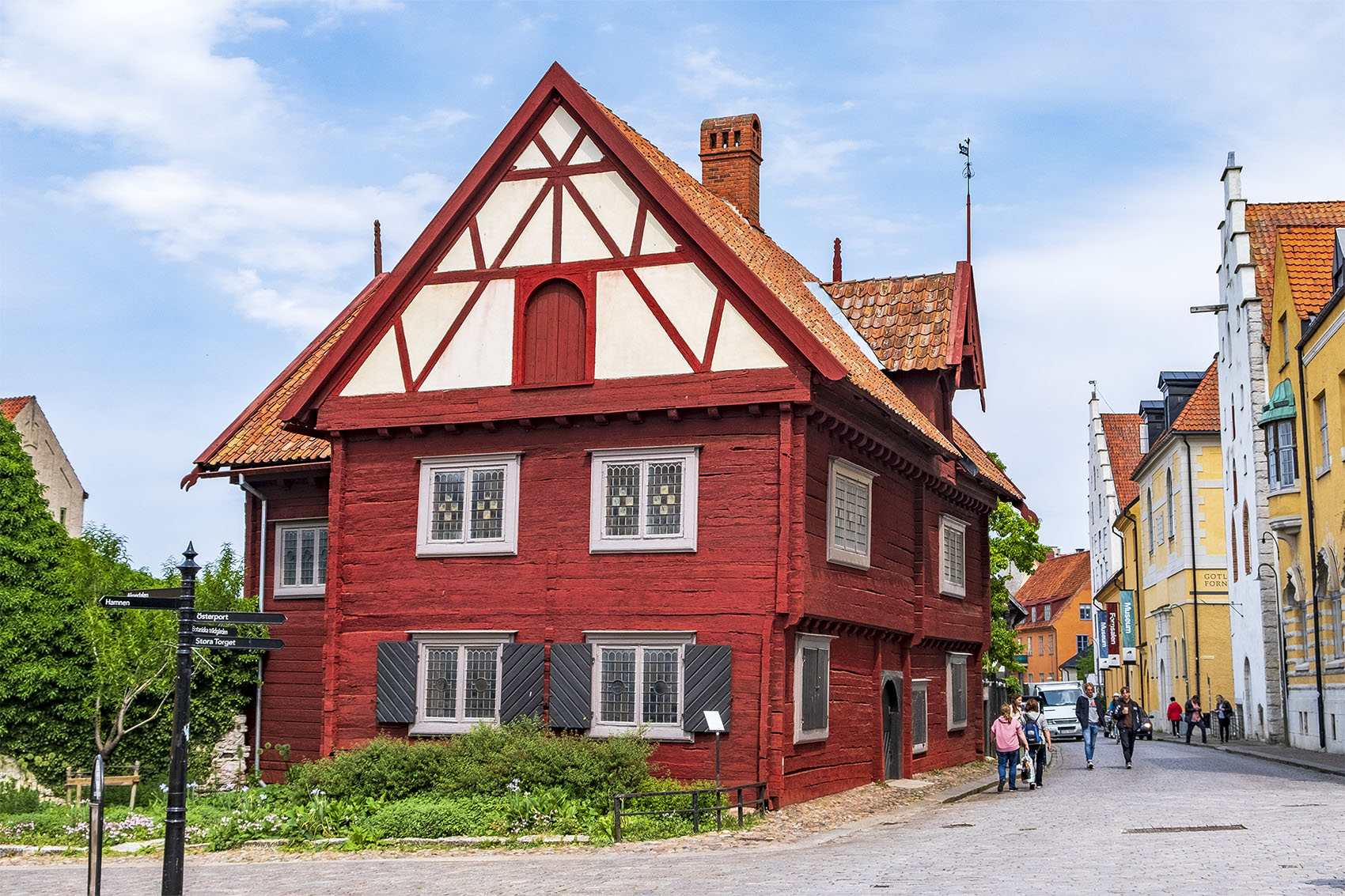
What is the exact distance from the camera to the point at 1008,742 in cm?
2331

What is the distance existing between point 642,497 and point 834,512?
9.38 feet

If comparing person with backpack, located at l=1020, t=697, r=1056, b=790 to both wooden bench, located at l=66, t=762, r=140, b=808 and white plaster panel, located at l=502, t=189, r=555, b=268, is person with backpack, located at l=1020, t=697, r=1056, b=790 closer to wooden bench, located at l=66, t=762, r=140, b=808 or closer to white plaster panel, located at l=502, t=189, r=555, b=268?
white plaster panel, located at l=502, t=189, r=555, b=268

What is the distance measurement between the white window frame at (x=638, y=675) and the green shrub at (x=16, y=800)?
8.67 meters

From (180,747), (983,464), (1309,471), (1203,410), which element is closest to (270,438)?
(180,747)

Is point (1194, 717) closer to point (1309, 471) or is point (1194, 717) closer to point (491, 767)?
point (1309, 471)

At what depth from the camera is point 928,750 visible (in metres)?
26.3

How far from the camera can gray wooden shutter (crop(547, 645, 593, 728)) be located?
19.8 meters

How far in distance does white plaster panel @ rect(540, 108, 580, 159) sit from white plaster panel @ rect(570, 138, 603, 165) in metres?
0.20

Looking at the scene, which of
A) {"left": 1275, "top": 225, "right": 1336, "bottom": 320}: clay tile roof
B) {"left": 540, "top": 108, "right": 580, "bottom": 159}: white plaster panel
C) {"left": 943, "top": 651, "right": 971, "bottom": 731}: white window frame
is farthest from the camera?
{"left": 1275, "top": 225, "right": 1336, "bottom": 320}: clay tile roof

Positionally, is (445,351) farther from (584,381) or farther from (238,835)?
(238,835)

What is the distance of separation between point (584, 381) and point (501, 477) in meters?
1.99

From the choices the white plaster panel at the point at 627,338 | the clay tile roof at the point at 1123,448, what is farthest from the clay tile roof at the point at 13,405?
the clay tile roof at the point at 1123,448

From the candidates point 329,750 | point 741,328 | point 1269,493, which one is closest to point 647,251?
point 741,328

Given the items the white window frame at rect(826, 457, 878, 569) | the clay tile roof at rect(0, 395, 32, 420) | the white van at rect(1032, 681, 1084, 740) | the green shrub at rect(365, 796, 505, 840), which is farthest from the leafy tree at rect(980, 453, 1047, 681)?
the clay tile roof at rect(0, 395, 32, 420)
